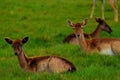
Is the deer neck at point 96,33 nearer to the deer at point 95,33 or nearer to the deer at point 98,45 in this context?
the deer at point 95,33

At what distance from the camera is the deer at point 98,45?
45.3 feet

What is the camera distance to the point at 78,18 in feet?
75.0

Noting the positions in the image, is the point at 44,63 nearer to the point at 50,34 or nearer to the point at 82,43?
the point at 82,43

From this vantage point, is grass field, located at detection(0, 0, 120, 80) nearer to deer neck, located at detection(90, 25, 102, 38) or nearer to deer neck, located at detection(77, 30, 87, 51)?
deer neck, located at detection(77, 30, 87, 51)

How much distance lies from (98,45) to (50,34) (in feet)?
17.7

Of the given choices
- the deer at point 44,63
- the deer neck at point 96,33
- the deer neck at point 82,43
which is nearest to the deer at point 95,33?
the deer neck at point 96,33

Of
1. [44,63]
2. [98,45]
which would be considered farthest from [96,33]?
[44,63]

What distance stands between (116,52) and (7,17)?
1058 cm

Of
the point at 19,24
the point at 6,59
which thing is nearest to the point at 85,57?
the point at 6,59

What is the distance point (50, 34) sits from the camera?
758 inches

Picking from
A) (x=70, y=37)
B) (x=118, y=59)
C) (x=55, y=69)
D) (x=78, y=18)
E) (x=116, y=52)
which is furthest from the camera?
(x=78, y=18)

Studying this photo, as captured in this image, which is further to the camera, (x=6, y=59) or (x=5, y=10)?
(x=5, y=10)

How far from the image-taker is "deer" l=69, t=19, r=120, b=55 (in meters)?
13.8

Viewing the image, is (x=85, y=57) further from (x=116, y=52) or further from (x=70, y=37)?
(x=70, y=37)
